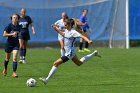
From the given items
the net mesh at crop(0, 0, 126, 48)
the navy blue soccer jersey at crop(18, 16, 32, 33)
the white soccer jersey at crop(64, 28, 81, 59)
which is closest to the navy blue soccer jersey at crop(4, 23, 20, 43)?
the white soccer jersey at crop(64, 28, 81, 59)

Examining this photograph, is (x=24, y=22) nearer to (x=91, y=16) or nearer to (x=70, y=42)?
(x=70, y=42)

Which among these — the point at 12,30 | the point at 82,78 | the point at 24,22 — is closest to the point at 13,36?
the point at 12,30

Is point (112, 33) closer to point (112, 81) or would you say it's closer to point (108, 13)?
point (108, 13)

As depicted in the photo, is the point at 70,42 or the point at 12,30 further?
the point at 12,30

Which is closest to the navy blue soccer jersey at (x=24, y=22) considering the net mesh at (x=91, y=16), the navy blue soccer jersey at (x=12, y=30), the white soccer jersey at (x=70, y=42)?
the navy blue soccer jersey at (x=12, y=30)

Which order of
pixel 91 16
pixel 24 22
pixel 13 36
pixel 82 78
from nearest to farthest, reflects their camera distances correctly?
pixel 82 78 < pixel 13 36 < pixel 24 22 < pixel 91 16

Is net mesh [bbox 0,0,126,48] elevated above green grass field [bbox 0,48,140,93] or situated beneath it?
elevated above

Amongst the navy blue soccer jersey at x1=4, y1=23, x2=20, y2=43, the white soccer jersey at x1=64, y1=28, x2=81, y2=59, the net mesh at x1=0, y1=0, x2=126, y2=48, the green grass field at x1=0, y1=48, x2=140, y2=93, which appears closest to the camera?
the green grass field at x1=0, y1=48, x2=140, y2=93

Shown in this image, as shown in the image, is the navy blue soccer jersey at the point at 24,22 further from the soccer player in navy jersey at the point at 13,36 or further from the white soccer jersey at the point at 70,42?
the white soccer jersey at the point at 70,42

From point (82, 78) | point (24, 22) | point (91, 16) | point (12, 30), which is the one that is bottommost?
point (82, 78)

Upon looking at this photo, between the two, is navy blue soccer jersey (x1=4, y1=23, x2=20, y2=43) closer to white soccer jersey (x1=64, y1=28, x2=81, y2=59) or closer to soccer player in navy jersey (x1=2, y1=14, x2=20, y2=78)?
soccer player in navy jersey (x1=2, y1=14, x2=20, y2=78)

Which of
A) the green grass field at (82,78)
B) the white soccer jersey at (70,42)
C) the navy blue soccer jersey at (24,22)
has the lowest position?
the green grass field at (82,78)

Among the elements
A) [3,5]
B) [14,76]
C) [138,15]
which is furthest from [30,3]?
[14,76]

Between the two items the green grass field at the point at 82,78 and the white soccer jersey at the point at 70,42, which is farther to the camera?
the white soccer jersey at the point at 70,42
